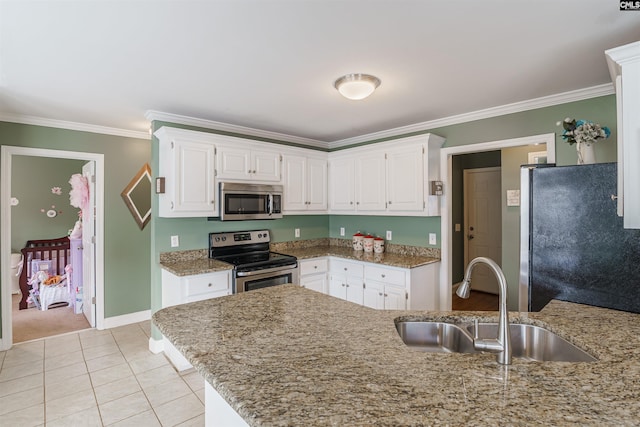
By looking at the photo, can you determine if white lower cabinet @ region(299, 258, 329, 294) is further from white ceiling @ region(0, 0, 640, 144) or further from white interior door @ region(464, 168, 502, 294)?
white interior door @ region(464, 168, 502, 294)

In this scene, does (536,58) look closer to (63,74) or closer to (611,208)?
(611,208)

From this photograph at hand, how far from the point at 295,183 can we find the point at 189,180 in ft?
4.28

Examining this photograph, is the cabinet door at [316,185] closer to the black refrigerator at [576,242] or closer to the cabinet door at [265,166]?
the cabinet door at [265,166]

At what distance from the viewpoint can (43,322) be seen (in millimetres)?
4113

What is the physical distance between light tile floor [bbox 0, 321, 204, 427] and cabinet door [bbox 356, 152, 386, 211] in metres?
2.52

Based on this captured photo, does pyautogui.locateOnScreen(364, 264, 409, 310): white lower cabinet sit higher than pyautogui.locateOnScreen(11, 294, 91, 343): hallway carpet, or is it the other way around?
pyautogui.locateOnScreen(364, 264, 409, 310): white lower cabinet

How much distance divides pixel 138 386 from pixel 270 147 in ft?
8.64

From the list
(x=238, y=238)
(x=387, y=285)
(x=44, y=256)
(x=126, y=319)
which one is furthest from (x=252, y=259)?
(x=44, y=256)

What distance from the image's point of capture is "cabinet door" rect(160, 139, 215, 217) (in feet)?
10.1

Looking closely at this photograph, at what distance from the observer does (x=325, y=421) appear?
771mm

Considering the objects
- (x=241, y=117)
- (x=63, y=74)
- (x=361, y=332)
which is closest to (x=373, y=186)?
(x=241, y=117)

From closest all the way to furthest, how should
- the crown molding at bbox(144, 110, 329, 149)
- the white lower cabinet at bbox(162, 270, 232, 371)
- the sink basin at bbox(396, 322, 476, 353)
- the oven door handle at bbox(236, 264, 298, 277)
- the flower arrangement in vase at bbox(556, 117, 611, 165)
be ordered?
the sink basin at bbox(396, 322, 476, 353) < the flower arrangement in vase at bbox(556, 117, 611, 165) < the white lower cabinet at bbox(162, 270, 232, 371) < the oven door handle at bbox(236, 264, 298, 277) < the crown molding at bbox(144, 110, 329, 149)

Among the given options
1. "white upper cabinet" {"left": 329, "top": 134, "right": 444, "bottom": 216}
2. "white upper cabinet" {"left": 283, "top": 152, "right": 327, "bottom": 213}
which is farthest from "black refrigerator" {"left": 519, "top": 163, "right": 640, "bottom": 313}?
"white upper cabinet" {"left": 283, "top": 152, "right": 327, "bottom": 213}

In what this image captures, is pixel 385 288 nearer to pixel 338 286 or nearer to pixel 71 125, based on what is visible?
pixel 338 286
